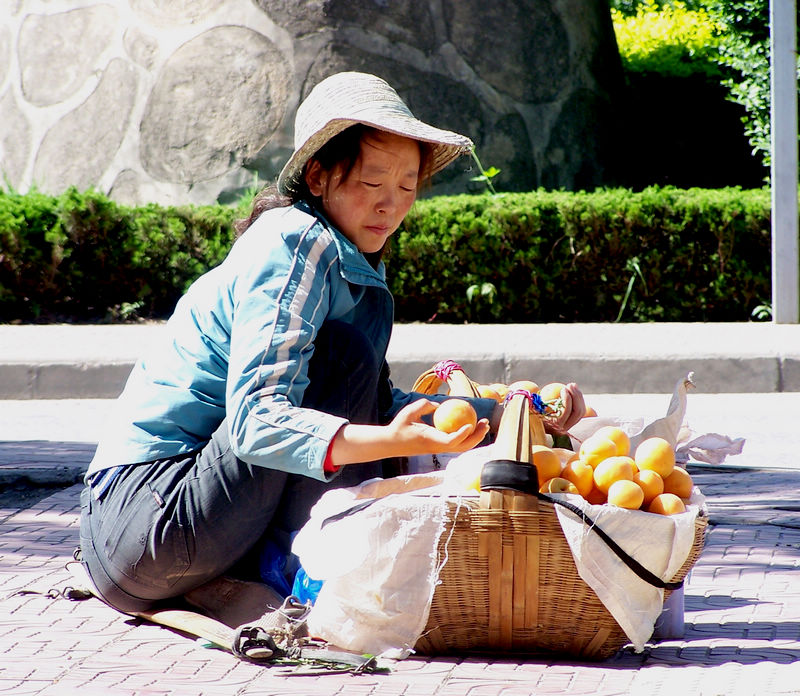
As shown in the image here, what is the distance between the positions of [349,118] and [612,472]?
3.21ft

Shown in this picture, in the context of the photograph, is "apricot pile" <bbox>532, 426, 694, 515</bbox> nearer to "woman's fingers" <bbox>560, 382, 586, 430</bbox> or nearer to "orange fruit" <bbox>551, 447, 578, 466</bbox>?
"orange fruit" <bbox>551, 447, 578, 466</bbox>

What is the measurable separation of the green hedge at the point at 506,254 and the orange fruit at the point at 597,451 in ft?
20.1

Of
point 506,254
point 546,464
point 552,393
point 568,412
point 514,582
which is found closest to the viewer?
point 514,582

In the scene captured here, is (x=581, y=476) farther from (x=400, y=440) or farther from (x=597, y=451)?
(x=400, y=440)

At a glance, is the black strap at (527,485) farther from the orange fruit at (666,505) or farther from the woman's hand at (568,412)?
the woman's hand at (568,412)

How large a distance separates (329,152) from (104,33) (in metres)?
8.69

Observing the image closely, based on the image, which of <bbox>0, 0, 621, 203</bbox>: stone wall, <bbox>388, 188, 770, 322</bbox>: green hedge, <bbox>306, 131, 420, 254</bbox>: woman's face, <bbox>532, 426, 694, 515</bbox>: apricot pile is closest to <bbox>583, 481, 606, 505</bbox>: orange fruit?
<bbox>532, 426, 694, 515</bbox>: apricot pile

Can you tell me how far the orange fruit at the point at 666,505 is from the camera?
2697 mm

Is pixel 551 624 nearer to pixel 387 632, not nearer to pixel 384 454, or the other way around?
pixel 387 632

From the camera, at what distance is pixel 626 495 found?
8.67ft

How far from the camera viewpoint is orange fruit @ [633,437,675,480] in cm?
282

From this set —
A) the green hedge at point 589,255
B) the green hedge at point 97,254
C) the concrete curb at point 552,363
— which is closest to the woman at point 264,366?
the concrete curb at point 552,363

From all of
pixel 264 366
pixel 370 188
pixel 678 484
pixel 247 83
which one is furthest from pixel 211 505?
pixel 247 83

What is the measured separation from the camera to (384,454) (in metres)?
2.58
